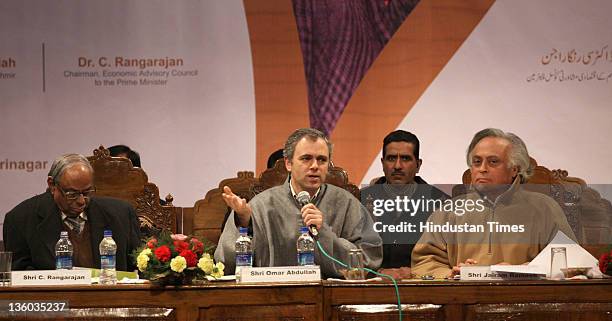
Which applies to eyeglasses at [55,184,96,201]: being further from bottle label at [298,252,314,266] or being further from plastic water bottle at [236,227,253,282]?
bottle label at [298,252,314,266]

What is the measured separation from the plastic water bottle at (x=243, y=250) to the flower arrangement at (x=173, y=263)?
0.24 m

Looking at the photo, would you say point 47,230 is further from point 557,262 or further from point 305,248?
point 557,262

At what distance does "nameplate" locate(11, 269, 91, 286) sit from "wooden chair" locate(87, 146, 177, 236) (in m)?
1.43

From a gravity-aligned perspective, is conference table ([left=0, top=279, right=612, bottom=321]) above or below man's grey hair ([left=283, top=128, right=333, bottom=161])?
below

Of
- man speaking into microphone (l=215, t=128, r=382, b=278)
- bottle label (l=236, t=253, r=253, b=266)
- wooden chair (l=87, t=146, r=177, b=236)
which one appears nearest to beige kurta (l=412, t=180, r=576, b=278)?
man speaking into microphone (l=215, t=128, r=382, b=278)

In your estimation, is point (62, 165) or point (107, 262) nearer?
point (107, 262)

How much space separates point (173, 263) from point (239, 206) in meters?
0.61

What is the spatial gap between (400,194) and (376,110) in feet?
4.83

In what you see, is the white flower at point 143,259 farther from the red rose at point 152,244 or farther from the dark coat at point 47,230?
the dark coat at point 47,230

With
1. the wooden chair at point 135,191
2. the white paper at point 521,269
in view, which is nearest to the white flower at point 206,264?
the white paper at point 521,269

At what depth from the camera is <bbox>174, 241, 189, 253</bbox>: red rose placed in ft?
11.5

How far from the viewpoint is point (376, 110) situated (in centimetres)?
609

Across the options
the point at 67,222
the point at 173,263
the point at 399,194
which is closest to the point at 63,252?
the point at 67,222

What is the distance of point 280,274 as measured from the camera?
3510 millimetres
